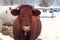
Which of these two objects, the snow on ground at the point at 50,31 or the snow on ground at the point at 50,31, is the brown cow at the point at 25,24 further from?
the snow on ground at the point at 50,31

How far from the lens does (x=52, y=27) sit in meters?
2.11

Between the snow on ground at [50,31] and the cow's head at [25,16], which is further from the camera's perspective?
the snow on ground at [50,31]

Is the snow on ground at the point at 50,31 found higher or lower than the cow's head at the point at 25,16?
lower

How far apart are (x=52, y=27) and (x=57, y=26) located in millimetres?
85

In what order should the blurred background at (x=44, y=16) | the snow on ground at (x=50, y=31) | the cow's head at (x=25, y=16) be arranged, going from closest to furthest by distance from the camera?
1. the cow's head at (x=25, y=16)
2. the snow on ground at (x=50, y=31)
3. the blurred background at (x=44, y=16)

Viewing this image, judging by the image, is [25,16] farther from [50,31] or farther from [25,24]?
[50,31]

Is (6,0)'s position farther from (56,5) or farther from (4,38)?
(4,38)

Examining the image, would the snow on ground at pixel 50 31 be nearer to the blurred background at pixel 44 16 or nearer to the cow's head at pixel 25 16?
the blurred background at pixel 44 16

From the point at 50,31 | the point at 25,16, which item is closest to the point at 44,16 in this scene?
the point at 50,31

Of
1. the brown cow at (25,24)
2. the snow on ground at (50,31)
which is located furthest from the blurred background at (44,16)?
the brown cow at (25,24)

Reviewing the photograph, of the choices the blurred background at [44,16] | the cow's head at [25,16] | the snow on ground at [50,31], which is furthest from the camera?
the blurred background at [44,16]

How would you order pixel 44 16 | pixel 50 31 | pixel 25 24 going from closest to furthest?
pixel 25 24 < pixel 50 31 < pixel 44 16

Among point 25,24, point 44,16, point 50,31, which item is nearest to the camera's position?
point 25,24

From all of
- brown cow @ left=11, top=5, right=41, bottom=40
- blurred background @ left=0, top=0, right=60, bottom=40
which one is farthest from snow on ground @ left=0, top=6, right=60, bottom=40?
brown cow @ left=11, top=5, right=41, bottom=40
